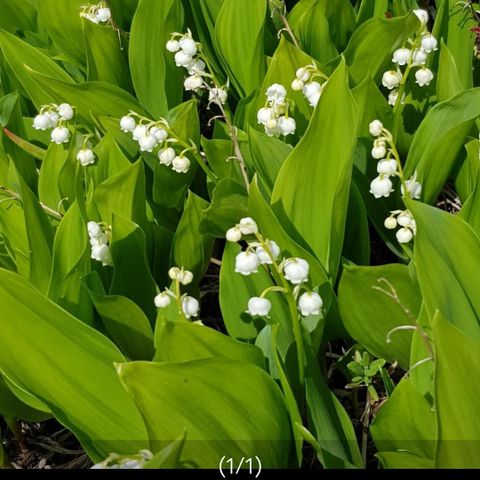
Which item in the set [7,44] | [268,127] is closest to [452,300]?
[268,127]

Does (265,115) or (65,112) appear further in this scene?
(65,112)

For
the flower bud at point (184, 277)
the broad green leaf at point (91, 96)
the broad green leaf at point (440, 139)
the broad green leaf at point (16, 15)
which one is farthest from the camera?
the broad green leaf at point (16, 15)

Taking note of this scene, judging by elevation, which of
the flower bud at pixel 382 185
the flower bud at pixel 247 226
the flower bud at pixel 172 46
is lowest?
the flower bud at pixel 382 185

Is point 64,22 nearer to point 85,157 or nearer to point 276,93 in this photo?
point 85,157

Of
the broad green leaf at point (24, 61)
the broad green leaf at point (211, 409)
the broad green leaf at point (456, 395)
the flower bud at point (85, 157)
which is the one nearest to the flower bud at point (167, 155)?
the flower bud at point (85, 157)

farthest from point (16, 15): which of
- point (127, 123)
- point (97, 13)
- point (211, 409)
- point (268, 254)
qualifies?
point (211, 409)

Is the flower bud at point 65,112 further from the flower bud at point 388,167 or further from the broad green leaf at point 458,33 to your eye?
the broad green leaf at point 458,33
